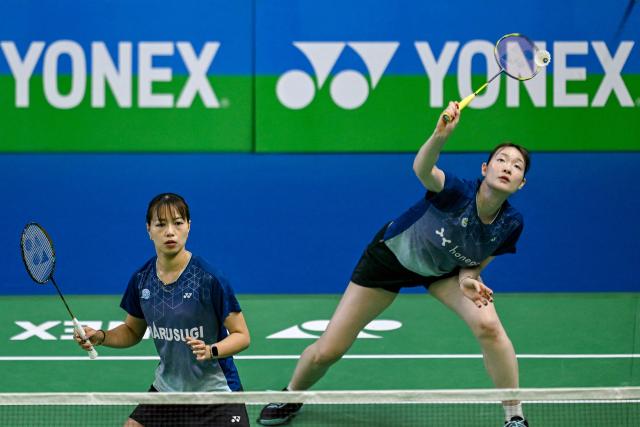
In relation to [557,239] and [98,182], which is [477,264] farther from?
[98,182]

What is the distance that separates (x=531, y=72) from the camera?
4.95 metres

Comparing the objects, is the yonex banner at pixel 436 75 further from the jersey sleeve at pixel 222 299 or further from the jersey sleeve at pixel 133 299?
the jersey sleeve at pixel 222 299

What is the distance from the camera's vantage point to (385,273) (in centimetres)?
456

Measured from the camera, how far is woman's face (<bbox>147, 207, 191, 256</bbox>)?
3.69 meters

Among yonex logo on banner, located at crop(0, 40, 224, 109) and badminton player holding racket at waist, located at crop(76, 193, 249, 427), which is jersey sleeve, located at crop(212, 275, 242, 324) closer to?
badminton player holding racket at waist, located at crop(76, 193, 249, 427)

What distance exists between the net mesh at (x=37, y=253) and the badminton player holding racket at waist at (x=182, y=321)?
0.39 metres

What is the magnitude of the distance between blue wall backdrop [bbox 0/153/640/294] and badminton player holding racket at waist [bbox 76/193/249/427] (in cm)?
338

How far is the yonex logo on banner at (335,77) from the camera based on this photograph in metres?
7.03

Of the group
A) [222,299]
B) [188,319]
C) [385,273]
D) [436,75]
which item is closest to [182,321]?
[188,319]

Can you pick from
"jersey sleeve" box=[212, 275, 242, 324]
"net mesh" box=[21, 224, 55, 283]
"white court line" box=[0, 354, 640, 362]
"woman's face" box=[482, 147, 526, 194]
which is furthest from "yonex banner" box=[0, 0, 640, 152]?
"jersey sleeve" box=[212, 275, 242, 324]

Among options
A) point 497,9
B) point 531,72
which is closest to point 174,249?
point 531,72

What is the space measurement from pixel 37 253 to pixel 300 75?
3293 mm

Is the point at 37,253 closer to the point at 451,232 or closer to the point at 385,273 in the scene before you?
the point at 385,273

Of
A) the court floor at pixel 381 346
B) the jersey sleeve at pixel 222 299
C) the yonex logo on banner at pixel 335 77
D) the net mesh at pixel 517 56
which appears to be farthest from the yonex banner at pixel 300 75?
the jersey sleeve at pixel 222 299
